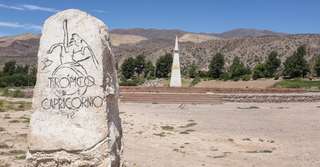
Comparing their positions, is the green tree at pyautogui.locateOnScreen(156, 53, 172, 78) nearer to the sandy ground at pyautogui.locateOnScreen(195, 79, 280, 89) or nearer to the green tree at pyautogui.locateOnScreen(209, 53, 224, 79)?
the green tree at pyautogui.locateOnScreen(209, 53, 224, 79)

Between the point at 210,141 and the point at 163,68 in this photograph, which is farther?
the point at 163,68

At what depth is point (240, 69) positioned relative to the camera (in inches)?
2756

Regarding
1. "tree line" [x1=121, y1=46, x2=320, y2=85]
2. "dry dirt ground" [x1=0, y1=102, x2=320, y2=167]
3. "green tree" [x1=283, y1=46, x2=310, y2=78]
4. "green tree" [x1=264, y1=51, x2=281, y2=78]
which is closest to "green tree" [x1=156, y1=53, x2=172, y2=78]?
"tree line" [x1=121, y1=46, x2=320, y2=85]

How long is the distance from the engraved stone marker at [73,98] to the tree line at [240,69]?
5386 centimetres

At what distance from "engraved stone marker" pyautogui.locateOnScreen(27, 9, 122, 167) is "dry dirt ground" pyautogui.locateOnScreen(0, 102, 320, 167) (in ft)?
11.5

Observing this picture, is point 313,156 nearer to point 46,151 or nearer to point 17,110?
point 46,151

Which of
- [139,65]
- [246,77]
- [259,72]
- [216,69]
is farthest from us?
[139,65]

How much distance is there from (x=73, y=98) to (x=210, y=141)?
900cm

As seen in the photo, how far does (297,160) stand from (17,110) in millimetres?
16072

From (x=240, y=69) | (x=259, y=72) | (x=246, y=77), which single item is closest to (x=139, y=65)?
(x=240, y=69)

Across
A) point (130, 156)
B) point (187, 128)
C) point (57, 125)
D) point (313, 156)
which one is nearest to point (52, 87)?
point (57, 125)

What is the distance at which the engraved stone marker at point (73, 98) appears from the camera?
6809mm

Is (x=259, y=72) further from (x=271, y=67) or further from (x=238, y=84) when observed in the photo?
(x=238, y=84)

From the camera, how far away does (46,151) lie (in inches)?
272
